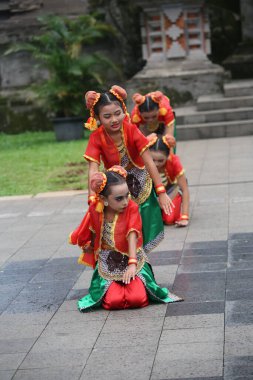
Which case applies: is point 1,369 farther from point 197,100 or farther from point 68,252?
point 197,100

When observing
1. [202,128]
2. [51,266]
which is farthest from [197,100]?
[51,266]

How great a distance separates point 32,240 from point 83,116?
822cm

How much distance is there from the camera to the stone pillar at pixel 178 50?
17281 mm

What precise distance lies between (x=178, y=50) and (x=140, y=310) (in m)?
11.6

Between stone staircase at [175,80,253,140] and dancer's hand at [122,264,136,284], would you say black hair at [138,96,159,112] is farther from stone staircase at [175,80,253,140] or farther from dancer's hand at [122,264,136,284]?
stone staircase at [175,80,253,140]

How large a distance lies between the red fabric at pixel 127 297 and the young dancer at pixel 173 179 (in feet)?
8.68

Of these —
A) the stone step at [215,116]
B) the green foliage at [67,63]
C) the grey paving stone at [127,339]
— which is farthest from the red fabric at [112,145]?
the green foliage at [67,63]

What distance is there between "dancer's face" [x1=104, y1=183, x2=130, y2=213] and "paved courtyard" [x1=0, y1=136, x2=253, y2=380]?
0.71m

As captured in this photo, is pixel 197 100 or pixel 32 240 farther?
pixel 197 100

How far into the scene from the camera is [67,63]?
650 inches

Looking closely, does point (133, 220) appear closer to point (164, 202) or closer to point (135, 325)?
point (164, 202)

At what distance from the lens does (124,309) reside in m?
6.39

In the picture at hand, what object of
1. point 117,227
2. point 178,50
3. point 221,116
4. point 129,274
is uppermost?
point 178,50

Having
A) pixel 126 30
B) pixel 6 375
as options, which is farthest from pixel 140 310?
pixel 126 30
